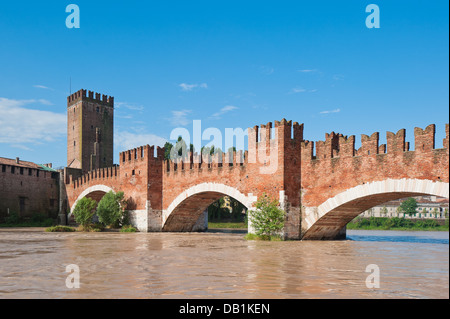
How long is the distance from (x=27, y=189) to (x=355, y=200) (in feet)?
122

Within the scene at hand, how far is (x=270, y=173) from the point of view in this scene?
66.8 feet

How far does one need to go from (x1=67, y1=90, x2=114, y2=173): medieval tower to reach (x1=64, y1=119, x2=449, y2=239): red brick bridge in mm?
31828

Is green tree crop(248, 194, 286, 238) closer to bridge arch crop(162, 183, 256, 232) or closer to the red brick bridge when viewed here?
the red brick bridge

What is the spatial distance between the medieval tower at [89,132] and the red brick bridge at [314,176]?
31828 mm

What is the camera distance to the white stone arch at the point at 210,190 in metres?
22.0

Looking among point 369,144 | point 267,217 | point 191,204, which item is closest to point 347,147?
point 369,144

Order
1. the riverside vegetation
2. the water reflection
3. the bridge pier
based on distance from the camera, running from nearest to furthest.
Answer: the water reflection, the bridge pier, the riverside vegetation

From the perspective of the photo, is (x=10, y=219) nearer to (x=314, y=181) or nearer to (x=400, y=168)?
(x=314, y=181)

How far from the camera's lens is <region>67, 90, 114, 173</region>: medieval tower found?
192 ft

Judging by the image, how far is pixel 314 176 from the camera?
63.6ft

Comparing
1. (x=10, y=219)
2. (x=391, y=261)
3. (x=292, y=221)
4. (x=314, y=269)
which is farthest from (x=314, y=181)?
(x=10, y=219)
